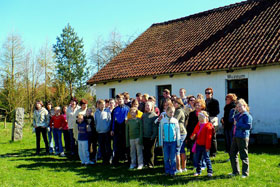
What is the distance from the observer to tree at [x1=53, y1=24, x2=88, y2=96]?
34906 mm

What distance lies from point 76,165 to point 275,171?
18.2ft

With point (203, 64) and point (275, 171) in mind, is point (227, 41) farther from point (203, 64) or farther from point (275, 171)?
point (275, 171)

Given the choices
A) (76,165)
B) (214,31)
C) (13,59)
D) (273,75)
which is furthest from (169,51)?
(13,59)

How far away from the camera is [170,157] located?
710 cm

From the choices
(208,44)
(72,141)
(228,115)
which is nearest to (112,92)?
(208,44)

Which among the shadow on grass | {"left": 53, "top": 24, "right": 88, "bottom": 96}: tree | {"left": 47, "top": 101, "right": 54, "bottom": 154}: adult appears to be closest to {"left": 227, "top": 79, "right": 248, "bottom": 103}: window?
the shadow on grass

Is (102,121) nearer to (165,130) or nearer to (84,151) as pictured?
(84,151)

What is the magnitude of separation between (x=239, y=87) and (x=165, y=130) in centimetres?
735

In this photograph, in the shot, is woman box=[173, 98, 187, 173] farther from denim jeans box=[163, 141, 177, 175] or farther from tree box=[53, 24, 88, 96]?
tree box=[53, 24, 88, 96]

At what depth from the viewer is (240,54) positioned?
42.7 feet

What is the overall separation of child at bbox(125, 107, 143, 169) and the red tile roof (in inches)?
254

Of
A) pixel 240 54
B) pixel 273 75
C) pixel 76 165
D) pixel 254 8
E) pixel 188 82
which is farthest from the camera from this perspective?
pixel 254 8

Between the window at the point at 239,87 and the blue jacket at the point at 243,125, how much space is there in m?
6.84

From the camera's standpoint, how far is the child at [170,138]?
7.03m
